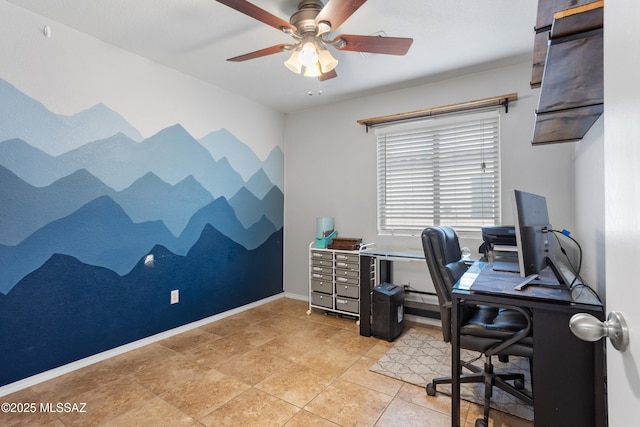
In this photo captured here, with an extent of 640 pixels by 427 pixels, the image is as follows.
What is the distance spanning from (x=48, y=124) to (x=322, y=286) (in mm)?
2869

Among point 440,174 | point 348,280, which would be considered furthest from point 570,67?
point 348,280

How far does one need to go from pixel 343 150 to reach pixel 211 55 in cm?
184

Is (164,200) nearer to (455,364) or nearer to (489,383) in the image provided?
(455,364)

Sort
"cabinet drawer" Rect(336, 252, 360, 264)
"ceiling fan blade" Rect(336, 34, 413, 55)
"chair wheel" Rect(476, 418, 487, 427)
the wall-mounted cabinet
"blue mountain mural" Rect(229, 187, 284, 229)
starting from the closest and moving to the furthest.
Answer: the wall-mounted cabinet < "chair wheel" Rect(476, 418, 487, 427) < "ceiling fan blade" Rect(336, 34, 413, 55) < "cabinet drawer" Rect(336, 252, 360, 264) < "blue mountain mural" Rect(229, 187, 284, 229)

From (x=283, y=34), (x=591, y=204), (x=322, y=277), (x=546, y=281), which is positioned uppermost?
(x=283, y=34)

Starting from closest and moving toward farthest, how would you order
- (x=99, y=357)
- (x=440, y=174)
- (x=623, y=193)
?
(x=623, y=193)
(x=99, y=357)
(x=440, y=174)

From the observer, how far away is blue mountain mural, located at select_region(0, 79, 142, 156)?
2115 mm

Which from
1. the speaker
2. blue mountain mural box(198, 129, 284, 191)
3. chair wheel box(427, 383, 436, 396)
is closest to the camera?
chair wheel box(427, 383, 436, 396)

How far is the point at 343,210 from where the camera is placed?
3982 millimetres

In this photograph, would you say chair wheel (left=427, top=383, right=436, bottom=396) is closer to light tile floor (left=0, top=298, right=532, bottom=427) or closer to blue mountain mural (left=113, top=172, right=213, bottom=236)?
light tile floor (left=0, top=298, right=532, bottom=427)

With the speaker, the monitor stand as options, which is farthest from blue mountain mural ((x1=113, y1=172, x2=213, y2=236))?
the monitor stand

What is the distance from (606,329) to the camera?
0.58m

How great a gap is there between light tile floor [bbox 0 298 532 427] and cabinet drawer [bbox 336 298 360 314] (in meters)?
0.38

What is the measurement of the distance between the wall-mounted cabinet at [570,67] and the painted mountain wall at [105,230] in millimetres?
2999
